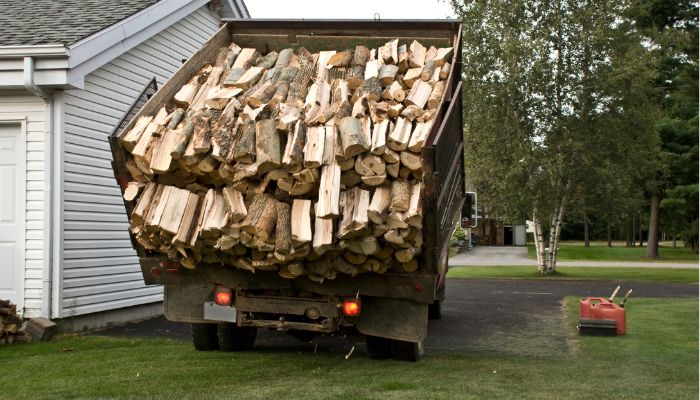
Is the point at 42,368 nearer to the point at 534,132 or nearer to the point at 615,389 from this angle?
the point at 615,389

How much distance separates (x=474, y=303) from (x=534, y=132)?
9.04 metres

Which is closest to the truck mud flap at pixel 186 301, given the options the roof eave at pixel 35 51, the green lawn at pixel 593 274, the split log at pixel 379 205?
the split log at pixel 379 205

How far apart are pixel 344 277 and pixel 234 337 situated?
210 centimetres

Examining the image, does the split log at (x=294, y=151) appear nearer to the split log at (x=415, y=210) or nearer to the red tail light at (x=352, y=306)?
the split log at (x=415, y=210)

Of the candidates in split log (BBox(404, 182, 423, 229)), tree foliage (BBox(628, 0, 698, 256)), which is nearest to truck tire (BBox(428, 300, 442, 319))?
split log (BBox(404, 182, 423, 229))

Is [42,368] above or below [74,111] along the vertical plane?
below

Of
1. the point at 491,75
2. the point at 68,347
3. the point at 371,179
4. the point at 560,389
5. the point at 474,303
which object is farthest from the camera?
the point at 491,75

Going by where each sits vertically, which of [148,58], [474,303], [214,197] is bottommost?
[474,303]

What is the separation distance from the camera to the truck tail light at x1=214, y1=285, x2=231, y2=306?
7539 millimetres

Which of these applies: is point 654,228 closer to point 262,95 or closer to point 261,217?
point 262,95

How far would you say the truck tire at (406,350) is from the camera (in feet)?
26.6

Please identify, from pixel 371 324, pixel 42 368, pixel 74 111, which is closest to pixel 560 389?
pixel 371 324

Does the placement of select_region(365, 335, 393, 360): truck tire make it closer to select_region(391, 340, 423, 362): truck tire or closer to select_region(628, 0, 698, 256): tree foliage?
select_region(391, 340, 423, 362): truck tire

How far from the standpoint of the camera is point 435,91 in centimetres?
737
